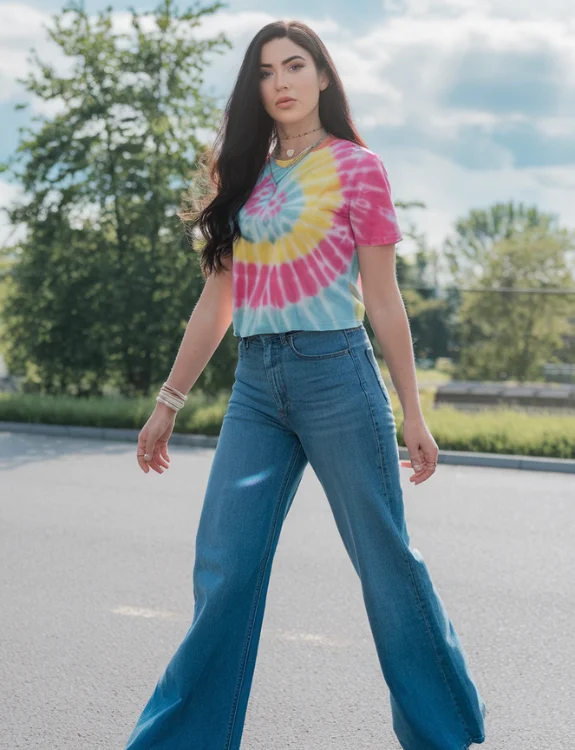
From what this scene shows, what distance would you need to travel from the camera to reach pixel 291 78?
2605mm

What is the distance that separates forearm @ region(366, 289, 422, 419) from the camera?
2.47m

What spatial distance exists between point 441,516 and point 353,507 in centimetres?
472

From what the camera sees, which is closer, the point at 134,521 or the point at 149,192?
the point at 134,521

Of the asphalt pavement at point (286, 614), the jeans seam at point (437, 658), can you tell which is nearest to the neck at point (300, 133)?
the jeans seam at point (437, 658)

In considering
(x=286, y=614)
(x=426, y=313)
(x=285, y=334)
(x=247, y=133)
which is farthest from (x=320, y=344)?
(x=426, y=313)

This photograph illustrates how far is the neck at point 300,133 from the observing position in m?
2.64

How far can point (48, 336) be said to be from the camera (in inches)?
674

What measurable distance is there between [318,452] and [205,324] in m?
0.47

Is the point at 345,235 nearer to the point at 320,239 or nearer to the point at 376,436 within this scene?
the point at 320,239

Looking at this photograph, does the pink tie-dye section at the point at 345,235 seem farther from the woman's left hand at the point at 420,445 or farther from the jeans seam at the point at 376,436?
the woman's left hand at the point at 420,445

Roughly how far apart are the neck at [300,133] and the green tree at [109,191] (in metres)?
13.6

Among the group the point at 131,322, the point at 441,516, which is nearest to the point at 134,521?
the point at 441,516

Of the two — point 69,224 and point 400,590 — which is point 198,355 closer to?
point 400,590

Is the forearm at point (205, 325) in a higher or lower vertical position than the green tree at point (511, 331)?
higher
